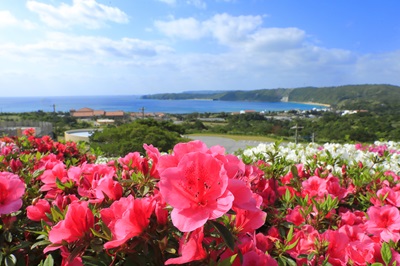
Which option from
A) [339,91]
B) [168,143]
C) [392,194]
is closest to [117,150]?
[168,143]

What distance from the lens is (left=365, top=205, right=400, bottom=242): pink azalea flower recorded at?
3.80 ft

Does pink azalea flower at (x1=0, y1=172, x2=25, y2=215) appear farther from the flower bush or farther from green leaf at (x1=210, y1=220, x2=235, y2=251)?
green leaf at (x1=210, y1=220, x2=235, y2=251)

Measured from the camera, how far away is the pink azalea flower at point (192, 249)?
0.75 meters

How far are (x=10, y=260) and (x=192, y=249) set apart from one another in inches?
24.0

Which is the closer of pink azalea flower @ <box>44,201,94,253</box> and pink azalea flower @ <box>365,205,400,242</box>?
pink azalea flower @ <box>44,201,94,253</box>

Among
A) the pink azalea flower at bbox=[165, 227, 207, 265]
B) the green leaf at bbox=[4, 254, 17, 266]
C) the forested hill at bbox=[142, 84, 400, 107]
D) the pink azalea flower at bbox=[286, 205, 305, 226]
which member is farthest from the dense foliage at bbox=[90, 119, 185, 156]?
the forested hill at bbox=[142, 84, 400, 107]

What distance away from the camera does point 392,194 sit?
4.88ft

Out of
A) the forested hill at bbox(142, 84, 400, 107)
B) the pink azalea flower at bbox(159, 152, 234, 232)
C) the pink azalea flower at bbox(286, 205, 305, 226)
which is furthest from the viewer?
the forested hill at bbox(142, 84, 400, 107)

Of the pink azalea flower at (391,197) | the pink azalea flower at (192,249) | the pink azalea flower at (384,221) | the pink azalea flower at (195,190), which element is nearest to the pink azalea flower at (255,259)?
the pink azalea flower at (192,249)

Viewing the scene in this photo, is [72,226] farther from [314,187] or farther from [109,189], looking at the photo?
[314,187]

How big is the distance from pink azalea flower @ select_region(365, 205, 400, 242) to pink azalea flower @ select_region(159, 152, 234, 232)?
786mm

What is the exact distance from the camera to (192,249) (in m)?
0.76

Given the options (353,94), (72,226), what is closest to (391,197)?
(72,226)

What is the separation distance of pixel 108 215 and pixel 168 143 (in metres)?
18.6
